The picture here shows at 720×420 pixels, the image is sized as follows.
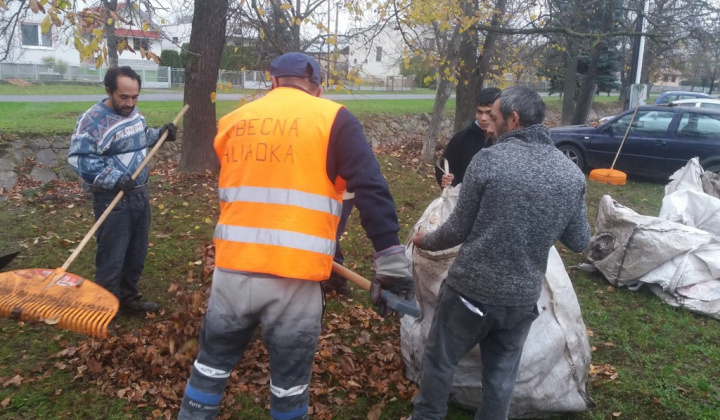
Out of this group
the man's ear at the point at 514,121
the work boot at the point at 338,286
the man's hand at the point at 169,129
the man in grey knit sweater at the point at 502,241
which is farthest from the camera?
the work boot at the point at 338,286

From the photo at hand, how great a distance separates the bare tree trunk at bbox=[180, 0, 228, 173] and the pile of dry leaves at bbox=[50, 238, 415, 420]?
14.9 feet

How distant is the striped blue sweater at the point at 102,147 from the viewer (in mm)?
3729

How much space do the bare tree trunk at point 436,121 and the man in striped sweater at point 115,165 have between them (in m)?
7.41

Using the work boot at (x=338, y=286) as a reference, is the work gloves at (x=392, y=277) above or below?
above

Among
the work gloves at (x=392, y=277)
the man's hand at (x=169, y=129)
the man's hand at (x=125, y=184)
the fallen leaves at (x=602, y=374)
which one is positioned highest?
the man's hand at (x=169, y=129)

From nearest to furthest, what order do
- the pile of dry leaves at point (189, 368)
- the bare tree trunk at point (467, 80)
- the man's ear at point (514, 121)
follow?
the man's ear at point (514, 121) → the pile of dry leaves at point (189, 368) → the bare tree trunk at point (467, 80)

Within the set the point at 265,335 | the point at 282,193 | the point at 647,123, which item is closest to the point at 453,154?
the point at 282,193

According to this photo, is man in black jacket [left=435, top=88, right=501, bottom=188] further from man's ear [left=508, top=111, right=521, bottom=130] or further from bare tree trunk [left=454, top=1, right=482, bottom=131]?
bare tree trunk [left=454, top=1, right=482, bottom=131]

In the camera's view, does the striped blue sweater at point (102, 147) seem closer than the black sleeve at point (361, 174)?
No

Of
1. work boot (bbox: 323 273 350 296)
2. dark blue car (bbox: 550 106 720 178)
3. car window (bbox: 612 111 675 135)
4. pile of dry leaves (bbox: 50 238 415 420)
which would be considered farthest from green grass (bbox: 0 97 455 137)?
car window (bbox: 612 111 675 135)

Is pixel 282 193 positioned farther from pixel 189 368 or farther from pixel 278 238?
pixel 189 368

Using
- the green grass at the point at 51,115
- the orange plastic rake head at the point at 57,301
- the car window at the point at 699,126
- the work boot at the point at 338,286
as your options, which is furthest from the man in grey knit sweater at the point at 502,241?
the car window at the point at 699,126

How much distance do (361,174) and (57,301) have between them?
1986 millimetres

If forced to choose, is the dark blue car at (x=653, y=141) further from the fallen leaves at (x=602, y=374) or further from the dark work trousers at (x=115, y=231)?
the dark work trousers at (x=115, y=231)
